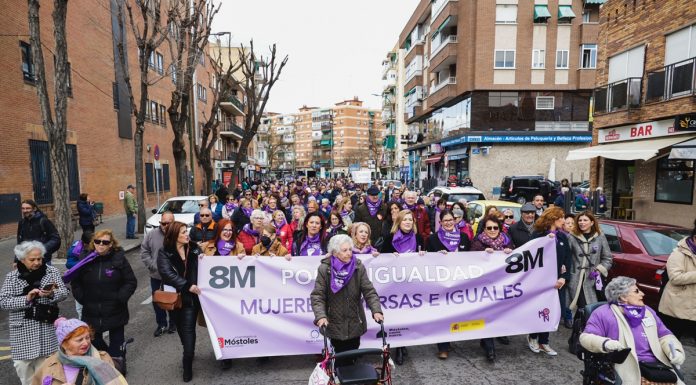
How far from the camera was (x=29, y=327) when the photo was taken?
148 inches

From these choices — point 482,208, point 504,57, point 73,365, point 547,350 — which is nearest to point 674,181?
point 482,208

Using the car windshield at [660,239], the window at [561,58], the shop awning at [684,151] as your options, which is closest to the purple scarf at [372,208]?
the car windshield at [660,239]

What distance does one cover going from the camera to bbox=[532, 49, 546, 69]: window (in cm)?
2981

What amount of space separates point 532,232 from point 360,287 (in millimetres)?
3374

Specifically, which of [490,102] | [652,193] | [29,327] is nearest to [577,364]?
[29,327]

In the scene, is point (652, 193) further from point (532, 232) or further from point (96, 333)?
point (96, 333)

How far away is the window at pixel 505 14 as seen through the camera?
29188 millimetres

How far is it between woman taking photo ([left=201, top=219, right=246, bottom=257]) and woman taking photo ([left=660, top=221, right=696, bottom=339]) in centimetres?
501

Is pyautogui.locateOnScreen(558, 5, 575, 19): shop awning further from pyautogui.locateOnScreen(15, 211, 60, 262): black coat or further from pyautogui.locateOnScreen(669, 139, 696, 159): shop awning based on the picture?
pyautogui.locateOnScreen(15, 211, 60, 262): black coat

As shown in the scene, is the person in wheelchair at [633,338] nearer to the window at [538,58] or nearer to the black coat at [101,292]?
the black coat at [101,292]

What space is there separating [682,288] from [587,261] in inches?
41.6

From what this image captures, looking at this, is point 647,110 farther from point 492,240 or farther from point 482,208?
point 492,240

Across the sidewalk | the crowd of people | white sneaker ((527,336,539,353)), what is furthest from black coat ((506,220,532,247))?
the sidewalk

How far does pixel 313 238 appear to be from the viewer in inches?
233
